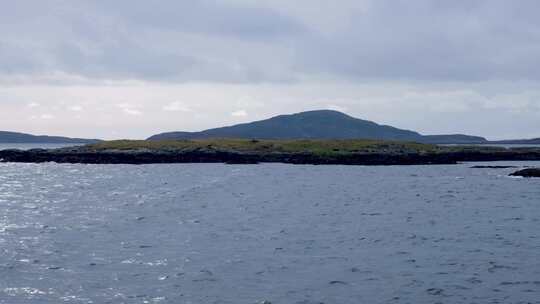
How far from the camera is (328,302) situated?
2398 cm

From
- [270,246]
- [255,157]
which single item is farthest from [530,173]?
[270,246]

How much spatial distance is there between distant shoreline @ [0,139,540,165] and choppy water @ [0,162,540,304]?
5706 cm

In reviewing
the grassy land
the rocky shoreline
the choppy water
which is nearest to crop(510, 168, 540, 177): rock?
the choppy water

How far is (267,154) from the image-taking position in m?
135

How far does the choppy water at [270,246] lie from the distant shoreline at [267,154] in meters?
57.1

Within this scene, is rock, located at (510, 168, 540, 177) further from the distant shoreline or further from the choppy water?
the distant shoreline

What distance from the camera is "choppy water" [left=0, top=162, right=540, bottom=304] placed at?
25594 millimetres

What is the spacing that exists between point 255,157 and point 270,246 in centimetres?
9710

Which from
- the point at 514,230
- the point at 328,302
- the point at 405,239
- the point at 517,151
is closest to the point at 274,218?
the point at 405,239

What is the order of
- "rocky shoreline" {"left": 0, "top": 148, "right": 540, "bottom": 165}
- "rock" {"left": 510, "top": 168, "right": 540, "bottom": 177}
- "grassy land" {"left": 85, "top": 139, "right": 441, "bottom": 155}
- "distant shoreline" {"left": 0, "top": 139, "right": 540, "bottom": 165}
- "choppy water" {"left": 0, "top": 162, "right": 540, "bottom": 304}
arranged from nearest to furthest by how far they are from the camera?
"choppy water" {"left": 0, "top": 162, "right": 540, "bottom": 304} → "rock" {"left": 510, "top": 168, "right": 540, "bottom": 177} → "rocky shoreline" {"left": 0, "top": 148, "right": 540, "bottom": 165} → "distant shoreline" {"left": 0, "top": 139, "right": 540, "bottom": 165} → "grassy land" {"left": 85, "top": 139, "right": 441, "bottom": 155}

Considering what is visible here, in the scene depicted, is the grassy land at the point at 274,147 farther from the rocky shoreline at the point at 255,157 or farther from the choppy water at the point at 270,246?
the choppy water at the point at 270,246

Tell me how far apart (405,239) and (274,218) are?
1193 cm

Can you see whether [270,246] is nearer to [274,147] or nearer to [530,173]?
[530,173]

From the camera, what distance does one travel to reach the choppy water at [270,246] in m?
25.6
